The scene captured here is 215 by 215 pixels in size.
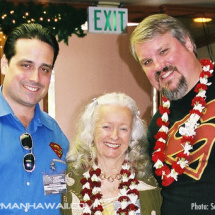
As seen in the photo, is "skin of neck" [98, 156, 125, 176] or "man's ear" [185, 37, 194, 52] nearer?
"man's ear" [185, 37, 194, 52]

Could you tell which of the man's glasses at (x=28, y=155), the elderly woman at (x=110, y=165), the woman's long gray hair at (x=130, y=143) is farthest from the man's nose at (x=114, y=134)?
the man's glasses at (x=28, y=155)

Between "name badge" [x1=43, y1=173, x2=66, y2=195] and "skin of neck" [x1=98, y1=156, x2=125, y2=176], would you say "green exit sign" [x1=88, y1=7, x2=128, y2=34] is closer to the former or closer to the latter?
"skin of neck" [x1=98, y1=156, x2=125, y2=176]

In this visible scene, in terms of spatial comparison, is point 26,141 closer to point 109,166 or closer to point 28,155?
point 28,155

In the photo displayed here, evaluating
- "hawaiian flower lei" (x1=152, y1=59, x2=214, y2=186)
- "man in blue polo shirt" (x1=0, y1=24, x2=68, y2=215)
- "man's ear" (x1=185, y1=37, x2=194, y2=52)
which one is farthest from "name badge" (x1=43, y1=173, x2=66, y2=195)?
"man's ear" (x1=185, y1=37, x2=194, y2=52)

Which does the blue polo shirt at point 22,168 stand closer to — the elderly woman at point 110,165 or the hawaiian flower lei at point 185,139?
the elderly woman at point 110,165

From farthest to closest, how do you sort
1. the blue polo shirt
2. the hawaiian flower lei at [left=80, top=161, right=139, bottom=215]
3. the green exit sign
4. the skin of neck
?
1. the green exit sign
2. the skin of neck
3. the hawaiian flower lei at [left=80, top=161, right=139, bottom=215]
4. the blue polo shirt

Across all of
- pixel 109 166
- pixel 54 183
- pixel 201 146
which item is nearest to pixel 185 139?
pixel 201 146

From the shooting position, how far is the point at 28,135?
2270mm

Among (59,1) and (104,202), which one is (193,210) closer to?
(104,202)

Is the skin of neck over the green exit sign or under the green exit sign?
under

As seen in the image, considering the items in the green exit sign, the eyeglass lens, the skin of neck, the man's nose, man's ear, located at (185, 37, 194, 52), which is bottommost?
the skin of neck

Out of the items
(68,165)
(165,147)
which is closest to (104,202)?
(68,165)

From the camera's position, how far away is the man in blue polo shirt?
2164mm

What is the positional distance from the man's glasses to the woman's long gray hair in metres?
0.37
